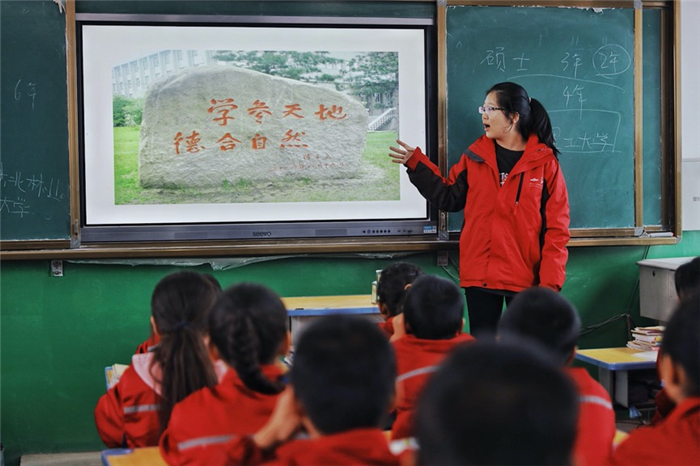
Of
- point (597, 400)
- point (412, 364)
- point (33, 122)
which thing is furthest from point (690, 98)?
point (33, 122)

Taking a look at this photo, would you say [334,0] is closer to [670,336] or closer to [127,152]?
[127,152]

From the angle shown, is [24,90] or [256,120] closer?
[24,90]

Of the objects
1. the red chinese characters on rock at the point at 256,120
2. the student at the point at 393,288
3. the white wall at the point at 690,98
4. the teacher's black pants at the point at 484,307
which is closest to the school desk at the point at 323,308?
the student at the point at 393,288

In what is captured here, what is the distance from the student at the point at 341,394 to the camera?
1068 mm

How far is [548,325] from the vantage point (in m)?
1.73

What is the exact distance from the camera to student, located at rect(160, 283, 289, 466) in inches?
59.1

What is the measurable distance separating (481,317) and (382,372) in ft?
7.59

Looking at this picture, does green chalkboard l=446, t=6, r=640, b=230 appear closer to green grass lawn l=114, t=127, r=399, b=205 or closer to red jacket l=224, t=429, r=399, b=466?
green grass lawn l=114, t=127, r=399, b=205

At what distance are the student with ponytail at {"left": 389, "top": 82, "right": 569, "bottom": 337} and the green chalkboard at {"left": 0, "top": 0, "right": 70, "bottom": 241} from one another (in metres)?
1.56

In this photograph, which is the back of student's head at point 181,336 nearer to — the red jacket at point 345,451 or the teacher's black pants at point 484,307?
the red jacket at point 345,451

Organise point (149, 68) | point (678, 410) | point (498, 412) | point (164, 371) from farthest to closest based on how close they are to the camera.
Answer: point (149, 68), point (164, 371), point (678, 410), point (498, 412)

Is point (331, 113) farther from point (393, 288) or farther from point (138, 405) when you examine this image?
point (138, 405)

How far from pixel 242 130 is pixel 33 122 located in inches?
36.9

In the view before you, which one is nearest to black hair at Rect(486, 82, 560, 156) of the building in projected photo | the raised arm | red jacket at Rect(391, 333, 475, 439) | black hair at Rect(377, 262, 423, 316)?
the raised arm
